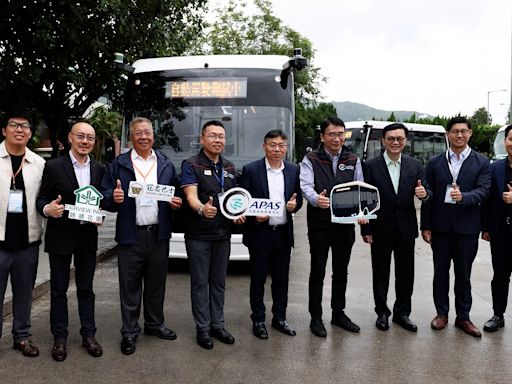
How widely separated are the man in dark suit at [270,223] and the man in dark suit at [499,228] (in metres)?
1.95

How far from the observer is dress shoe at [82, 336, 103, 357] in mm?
4462

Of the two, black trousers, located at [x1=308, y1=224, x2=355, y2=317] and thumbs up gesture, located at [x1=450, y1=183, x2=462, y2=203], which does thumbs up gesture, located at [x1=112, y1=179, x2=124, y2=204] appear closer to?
black trousers, located at [x1=308, y1=224, x2=355, y2=317]

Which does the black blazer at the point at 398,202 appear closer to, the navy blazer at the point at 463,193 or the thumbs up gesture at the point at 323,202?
the navy blazer at the point at 463,193

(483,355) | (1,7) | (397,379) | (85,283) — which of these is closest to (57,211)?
(85,283)

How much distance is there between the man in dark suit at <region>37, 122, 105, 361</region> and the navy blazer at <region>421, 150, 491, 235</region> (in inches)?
127

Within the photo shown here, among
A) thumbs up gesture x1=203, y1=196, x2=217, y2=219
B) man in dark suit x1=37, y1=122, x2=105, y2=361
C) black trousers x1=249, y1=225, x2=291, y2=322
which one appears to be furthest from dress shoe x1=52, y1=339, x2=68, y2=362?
black trousers x1=249, y1=225, x2=291, y2=322

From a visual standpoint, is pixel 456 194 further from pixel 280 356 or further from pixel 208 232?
pixel 208 232

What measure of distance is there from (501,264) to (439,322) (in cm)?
84

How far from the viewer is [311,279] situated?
5234mm

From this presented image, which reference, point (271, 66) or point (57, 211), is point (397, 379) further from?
point (271, 66)

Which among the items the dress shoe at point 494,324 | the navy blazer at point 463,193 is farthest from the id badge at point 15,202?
the dress shoe at point 494,324

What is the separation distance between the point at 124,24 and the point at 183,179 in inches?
221

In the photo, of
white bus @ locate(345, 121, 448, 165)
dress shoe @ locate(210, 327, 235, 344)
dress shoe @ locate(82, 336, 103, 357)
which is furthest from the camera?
white bus @ locate(345, 121, 448, 165)

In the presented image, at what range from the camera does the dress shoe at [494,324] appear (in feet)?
17.3
